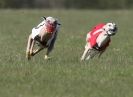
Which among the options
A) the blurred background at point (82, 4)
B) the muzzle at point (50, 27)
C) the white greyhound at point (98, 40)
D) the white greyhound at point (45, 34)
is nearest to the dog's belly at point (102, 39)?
the white greyhound at point (98, 40)

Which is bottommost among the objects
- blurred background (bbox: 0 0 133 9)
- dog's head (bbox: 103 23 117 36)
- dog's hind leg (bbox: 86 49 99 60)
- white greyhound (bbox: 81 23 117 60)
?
blurred background (bbox: 0 0 133 9)

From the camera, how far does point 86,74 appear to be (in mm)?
12453

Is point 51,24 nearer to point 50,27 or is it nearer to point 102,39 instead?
point 50,27

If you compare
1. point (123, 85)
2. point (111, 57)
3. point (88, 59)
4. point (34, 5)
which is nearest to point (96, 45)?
point (88, 59)

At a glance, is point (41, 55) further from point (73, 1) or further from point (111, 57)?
point (73, 1)

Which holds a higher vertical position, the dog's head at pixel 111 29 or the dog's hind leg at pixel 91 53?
the dog's head at pixel 111 29

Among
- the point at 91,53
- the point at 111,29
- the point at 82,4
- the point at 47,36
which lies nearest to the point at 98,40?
the point at 91,53

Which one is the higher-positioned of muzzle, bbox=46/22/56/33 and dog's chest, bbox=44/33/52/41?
muzzle, bbox=46/22/56/33

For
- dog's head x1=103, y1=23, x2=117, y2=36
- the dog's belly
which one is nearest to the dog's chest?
the dog's belly

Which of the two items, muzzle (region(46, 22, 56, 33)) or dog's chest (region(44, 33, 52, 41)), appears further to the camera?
dog's chest (region(44, 33, 52, 41))

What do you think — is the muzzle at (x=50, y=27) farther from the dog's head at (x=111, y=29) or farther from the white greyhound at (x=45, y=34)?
the dog's head at (x=111, y=29)

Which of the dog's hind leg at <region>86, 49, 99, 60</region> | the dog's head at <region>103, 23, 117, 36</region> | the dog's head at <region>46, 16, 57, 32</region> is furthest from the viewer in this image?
the dog's hind leg at <region>86, 49, 99, 60</region>

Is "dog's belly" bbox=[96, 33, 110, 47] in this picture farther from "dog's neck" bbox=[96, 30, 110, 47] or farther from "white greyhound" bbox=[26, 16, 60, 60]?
"white greyhound" bbox=[26, 16, 60, 60]

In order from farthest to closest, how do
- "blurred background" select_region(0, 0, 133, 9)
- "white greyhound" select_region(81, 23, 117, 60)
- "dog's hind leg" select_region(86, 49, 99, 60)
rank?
"blurred background" select_region(0, 0, 133, 9) → "dog's hind leg" select_region(86, 49, 99, 60) → "white greyhound" select_region(81, 23, 117, 60)
